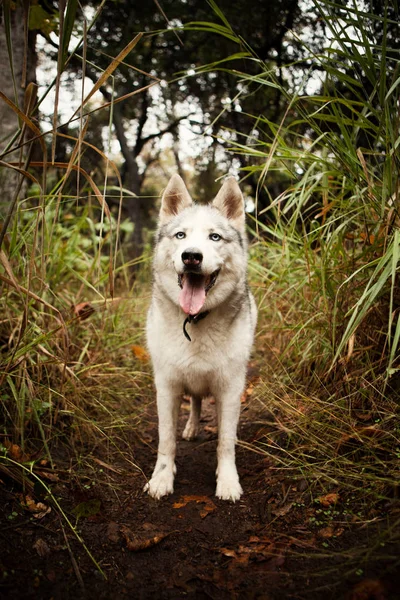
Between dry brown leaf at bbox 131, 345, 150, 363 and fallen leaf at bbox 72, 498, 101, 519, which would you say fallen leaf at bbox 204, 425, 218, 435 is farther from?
fallen leaf at bbox 72, 498, 101, 519

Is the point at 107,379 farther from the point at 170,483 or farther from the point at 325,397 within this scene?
the point at 325,397

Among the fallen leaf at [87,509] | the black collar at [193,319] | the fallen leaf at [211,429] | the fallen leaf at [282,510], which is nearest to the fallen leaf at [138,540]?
the fallen leaf at [87,509]

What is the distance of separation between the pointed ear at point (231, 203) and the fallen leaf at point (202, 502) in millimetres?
1676

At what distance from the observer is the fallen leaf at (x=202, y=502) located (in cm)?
222

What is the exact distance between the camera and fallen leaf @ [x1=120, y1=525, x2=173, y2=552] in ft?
6.09

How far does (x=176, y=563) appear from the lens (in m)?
1.79

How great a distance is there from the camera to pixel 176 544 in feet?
6.34

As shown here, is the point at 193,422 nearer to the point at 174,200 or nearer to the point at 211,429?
the point at 211,429

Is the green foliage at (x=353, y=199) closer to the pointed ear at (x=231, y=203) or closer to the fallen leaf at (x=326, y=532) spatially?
the pointed ear at (x=231, y=203)

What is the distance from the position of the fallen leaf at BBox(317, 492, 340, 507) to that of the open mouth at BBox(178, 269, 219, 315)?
1.10m

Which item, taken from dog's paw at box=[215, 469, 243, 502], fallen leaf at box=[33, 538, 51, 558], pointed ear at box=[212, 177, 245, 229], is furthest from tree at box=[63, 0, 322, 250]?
fallen leaf at box=[33, 538, 51, 558]

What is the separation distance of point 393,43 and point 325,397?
235cm

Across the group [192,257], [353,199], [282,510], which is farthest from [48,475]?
[353,199]

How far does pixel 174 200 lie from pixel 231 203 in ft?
1.26
